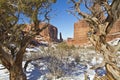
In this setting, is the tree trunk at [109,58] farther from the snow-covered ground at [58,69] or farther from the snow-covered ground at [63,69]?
the snow-covered ground at [63,69]

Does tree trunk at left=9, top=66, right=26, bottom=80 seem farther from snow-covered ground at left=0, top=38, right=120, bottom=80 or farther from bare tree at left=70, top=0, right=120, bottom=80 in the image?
bare tree at left=70, top=0, right=120, bottom=80

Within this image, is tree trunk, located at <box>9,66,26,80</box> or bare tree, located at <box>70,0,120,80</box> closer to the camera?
bare tree, located at <box>70,0,120,80</box>

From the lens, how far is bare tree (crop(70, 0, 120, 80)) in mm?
5660

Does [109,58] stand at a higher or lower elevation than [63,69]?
higher

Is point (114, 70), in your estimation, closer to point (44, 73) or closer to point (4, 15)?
point (4, 15)

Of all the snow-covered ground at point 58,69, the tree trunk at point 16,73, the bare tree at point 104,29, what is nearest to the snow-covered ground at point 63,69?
the snow-covered ground at point 58,69

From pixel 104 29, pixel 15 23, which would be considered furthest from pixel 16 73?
pixel 104 29

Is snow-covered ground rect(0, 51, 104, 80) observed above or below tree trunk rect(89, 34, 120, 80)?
below

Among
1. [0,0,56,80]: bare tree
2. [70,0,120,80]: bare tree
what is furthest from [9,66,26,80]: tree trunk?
[70,0,120,80]: bare tree

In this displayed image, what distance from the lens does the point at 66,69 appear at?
1113 centimetres

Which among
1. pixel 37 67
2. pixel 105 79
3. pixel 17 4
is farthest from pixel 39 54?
pixel 105 79

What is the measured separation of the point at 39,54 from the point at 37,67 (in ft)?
5.90

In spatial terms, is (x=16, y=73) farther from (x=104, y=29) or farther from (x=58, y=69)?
(x=104, y=29)

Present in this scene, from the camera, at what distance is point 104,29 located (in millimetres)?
6031
